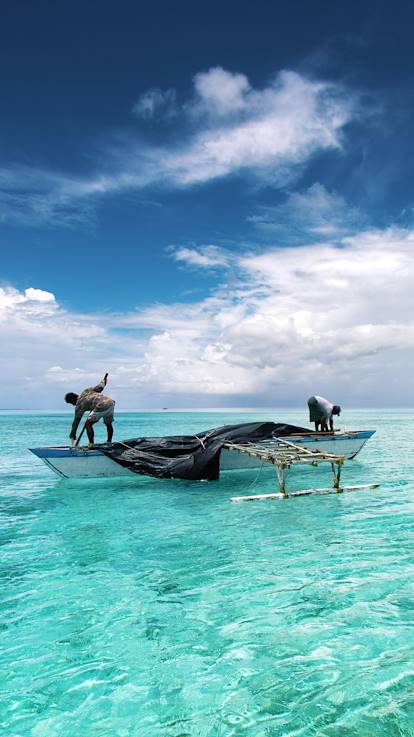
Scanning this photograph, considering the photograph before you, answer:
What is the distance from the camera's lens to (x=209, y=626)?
5.07 meters

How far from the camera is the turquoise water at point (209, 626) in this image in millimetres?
3676

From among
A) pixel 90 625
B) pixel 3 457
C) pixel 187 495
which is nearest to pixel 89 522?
pixel 187 495

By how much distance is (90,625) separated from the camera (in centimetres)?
514

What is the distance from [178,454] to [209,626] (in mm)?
9882

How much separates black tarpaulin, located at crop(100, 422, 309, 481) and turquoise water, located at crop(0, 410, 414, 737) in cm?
384

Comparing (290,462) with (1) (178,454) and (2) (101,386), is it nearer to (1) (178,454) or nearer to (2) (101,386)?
(1) (178,454)

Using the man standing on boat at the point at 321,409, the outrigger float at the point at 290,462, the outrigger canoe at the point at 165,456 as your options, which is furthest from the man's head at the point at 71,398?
the man standing on boat at the point at 321,409

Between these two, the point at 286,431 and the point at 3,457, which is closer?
the point at 286,431

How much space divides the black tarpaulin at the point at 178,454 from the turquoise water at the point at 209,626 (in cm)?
384

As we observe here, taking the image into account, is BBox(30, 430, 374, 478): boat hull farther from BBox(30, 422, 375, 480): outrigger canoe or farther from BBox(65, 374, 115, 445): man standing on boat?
BBox(65, 374, 115, 445): man standing on boat

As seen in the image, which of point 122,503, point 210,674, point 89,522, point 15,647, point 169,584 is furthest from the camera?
point 122,503

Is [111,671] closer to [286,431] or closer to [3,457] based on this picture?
[286,431]

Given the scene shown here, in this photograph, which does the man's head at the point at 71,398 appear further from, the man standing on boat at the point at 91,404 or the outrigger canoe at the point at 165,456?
the outrigger canoe at the point at 165,456

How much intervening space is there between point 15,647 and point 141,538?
13.4 ft
